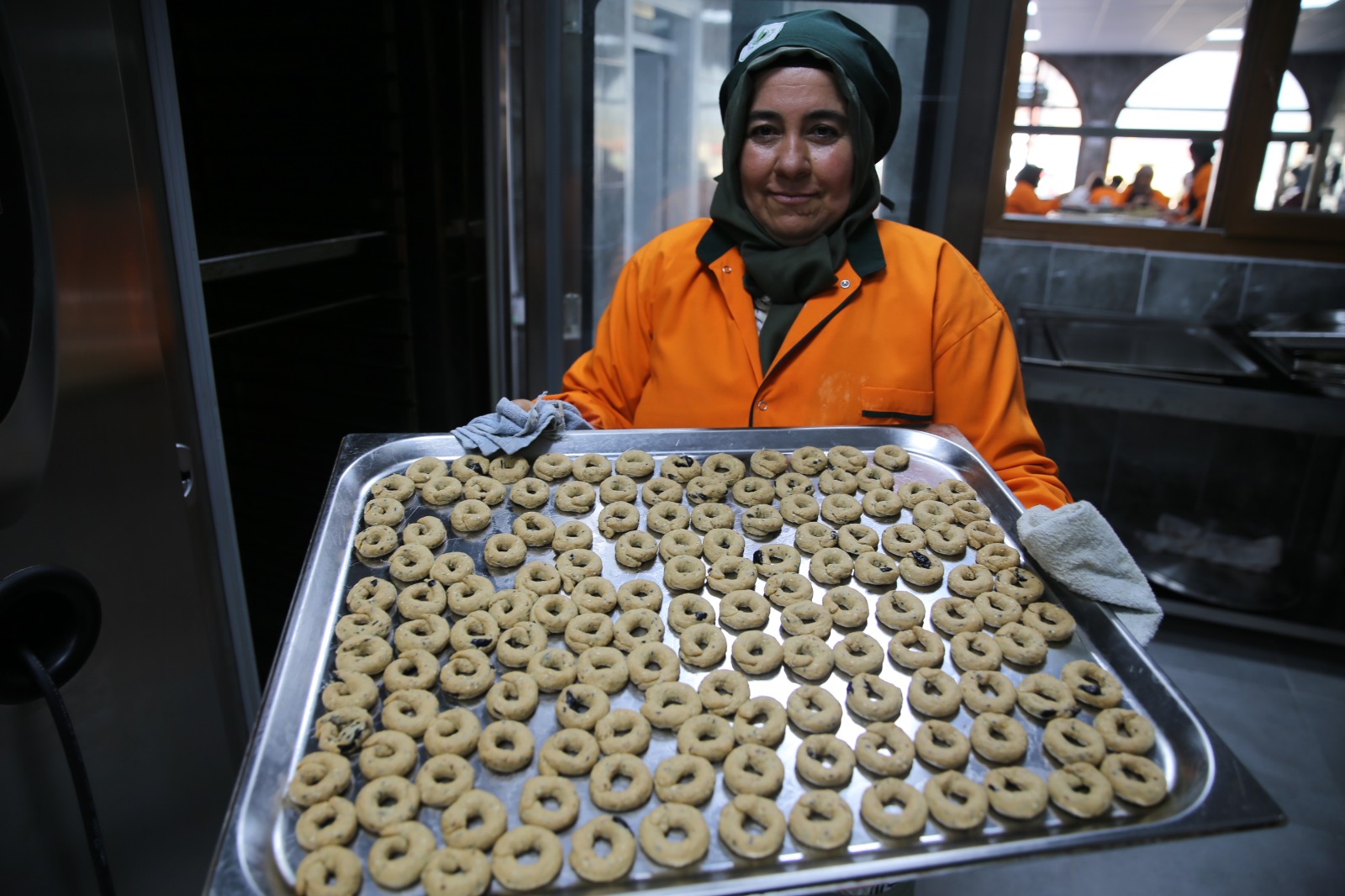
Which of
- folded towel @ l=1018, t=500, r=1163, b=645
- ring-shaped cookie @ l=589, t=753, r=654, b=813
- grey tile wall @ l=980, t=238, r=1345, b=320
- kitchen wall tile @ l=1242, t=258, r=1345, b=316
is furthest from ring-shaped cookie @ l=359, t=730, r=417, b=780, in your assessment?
kitchen wall tile @ l=1242, t=258, r=1345, b=316

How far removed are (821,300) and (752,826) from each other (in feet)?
3.81

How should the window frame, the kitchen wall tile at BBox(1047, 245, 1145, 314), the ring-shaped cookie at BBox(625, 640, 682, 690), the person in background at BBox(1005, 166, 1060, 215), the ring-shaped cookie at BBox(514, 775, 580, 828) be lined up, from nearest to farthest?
the ring-shaped cookie at BBox(514, 775, 580, 828)
the ring-shaped cookie at BBox(625, 640, 682, 690)
the window frame
the kitchen wall tile at BBox(1047, 245, 1145, 314)
the person in background at BBox(1005, 166, 1060, 215)

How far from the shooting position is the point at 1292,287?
3.38 m

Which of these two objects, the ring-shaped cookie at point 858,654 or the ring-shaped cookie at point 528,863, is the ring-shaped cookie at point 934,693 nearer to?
the ring-shaped cookie at point 858,654

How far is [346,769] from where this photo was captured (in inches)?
39.3

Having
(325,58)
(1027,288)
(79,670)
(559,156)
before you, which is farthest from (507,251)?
(1027,288)

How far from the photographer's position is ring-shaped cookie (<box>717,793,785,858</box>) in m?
0.94

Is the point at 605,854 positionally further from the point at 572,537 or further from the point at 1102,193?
the point at 1102,193

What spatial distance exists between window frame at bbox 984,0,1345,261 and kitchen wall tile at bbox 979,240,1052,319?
2.8 inches

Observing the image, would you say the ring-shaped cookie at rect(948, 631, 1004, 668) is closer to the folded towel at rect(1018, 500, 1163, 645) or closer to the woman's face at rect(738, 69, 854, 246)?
the folded towel at rect(1018, 500, 1163, 645)

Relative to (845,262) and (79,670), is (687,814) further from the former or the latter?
(845,262)

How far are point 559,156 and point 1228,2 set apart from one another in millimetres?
2753

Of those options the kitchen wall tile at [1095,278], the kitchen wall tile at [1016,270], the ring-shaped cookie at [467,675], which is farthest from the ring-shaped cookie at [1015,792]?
the kitchen wall tile at [1095,278]

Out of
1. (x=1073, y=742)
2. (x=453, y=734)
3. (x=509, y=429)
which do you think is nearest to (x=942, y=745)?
(x=1073, y=742)
